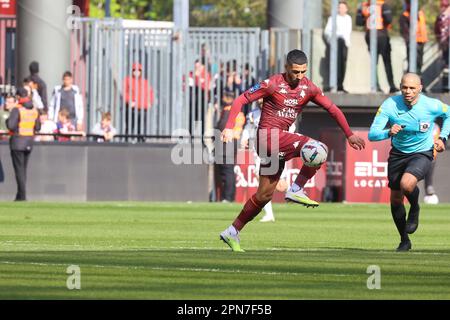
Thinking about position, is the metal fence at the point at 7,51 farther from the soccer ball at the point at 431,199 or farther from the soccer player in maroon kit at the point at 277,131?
the soccer player in maroon kit at the point at 277,131

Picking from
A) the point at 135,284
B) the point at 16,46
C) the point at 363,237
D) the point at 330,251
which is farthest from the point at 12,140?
the point at 135,284

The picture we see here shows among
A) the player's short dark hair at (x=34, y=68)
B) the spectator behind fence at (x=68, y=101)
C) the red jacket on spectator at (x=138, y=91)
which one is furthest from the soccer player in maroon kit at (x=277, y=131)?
the red jacket on spectator at (x=138, y=91)

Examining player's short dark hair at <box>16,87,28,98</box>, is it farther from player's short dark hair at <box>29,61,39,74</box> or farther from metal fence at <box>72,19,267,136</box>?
metal fence at <box>72,19,267,136</box>

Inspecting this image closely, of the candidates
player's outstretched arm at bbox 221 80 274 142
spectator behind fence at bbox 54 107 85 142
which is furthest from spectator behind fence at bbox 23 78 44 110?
player's outstretched arm at bbox 221 80 274 142

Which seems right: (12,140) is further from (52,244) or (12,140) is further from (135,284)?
(135,284)

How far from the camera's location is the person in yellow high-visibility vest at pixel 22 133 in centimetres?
3153

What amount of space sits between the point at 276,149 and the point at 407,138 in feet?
5.36

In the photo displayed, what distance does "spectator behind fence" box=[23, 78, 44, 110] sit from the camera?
3325 centimetres

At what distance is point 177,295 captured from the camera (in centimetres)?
1207

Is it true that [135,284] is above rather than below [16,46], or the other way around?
below

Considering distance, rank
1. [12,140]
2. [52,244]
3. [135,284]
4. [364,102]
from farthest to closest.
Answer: [364,102] → [12,140] → [52,244] → [135,284]

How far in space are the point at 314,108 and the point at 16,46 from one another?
7.17m

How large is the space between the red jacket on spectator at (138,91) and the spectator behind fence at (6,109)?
9.32ft

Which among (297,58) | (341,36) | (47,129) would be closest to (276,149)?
(297,58)
